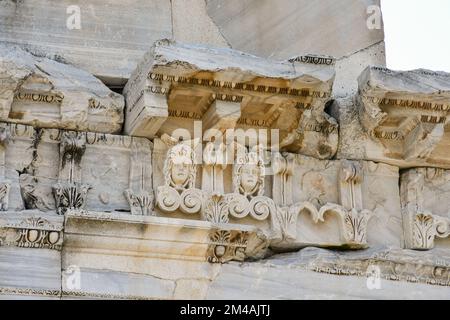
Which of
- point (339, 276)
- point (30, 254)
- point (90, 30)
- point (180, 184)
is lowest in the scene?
point (339, 276)

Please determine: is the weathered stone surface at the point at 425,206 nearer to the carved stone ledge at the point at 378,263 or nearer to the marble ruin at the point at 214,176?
the marble ruin at the point at 214,176

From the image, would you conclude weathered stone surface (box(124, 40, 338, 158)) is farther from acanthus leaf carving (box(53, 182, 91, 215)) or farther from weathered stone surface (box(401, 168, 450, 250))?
weathered stone surface (box(401, 168, 450, 250))

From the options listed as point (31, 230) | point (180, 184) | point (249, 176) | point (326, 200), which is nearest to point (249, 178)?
point (249, 176)

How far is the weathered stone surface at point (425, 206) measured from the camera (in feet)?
28.1

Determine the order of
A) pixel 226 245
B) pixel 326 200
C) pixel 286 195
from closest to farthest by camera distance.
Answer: pixel 226 245 → pixel 286 195 → pixel 326 200

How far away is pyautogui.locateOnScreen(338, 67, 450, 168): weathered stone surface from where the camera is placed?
8398 mm

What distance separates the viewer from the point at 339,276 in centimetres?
822

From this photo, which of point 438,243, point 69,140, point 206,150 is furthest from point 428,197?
point 69,140

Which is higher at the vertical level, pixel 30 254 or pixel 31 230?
pixel 31 230

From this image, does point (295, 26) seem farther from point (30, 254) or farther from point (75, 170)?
point (30, 254)

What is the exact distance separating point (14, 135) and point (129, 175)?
2.17 feet

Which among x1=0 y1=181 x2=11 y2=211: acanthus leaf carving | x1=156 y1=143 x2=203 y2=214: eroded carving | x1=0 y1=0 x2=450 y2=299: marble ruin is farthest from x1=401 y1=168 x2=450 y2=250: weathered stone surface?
x1=0 y1=181 x2=11 y2=211: acanthus leaf carving

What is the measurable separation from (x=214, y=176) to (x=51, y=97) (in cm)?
99

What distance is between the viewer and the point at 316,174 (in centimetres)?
856
